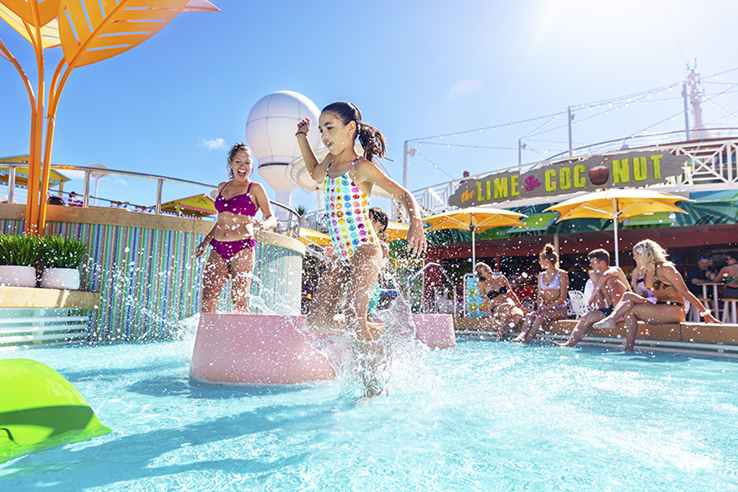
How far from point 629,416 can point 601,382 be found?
124 centimetres

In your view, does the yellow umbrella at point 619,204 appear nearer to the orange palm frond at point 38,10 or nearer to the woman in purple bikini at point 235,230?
the woman in purple bikini at point 235,230

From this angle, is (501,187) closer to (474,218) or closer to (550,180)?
(550,180)

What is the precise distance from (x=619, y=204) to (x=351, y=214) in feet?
29.2

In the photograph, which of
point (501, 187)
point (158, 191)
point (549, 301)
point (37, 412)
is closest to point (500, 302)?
point (549, 301)

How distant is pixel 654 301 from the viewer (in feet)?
20.9

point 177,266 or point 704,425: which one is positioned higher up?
point 177,266

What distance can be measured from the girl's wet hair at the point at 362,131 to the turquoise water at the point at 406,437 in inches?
58.0

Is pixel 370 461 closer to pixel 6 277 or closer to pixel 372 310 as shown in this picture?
pixel 372 310

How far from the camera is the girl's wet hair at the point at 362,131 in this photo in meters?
2.96

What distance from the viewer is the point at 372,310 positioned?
10.1ft

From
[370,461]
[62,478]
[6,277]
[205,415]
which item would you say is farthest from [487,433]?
[6,277]

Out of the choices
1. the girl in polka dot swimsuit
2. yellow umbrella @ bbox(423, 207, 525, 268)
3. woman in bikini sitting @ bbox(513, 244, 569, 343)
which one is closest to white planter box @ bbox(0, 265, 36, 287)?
the girl in polka dot swimsuit

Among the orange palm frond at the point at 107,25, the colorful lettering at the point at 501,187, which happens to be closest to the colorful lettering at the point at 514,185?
the colorful lettering at the point at 501,187

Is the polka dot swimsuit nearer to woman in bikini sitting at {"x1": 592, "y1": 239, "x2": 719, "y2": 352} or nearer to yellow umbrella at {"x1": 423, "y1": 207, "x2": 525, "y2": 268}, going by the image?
woman in bikini sitting at {"x1": 592, "y1": 239, "x2": 719, "y2": 352}
